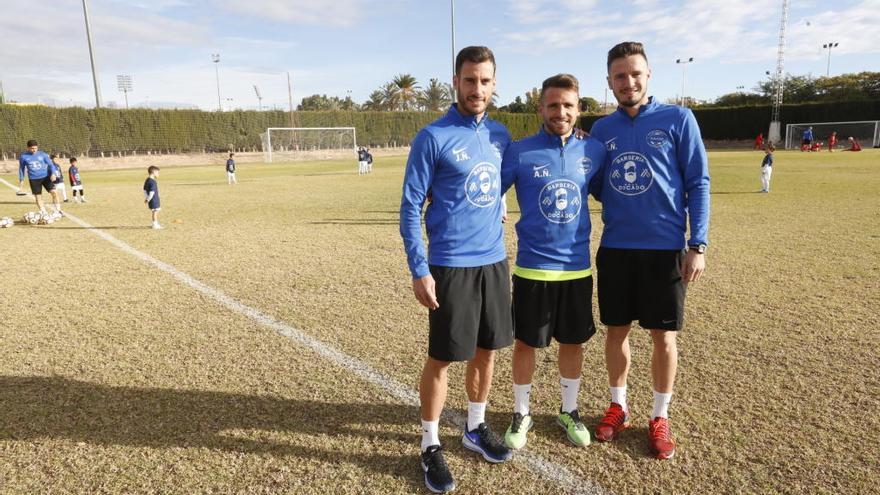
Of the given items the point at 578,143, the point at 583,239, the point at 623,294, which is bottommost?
the point at 623,294

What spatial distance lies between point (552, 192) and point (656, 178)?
1.91 ft

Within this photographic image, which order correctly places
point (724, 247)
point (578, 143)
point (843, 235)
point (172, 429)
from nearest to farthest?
point (578, 143) < point (172, 429) < point (724, 247) < point (843, 235)

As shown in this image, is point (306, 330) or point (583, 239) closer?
point (583, 239)

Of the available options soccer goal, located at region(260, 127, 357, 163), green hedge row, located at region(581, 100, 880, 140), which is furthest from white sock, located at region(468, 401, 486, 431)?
soccer goal, located at region(260, 127, 357, 163)

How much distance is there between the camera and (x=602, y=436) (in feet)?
10.7

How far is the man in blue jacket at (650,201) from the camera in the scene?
9.86 ft

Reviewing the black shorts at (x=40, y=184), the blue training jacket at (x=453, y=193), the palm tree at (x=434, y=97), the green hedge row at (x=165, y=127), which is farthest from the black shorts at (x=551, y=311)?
the palm tree at (x=434, y=97)

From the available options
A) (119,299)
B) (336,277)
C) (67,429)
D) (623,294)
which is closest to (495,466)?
(623,294)

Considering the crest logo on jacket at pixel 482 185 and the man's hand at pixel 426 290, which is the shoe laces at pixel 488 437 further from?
the crest logo on jacket at pixel 482 185

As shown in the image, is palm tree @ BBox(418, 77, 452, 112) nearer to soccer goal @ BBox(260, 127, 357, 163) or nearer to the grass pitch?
soccer goal @ BBox(260, 127, 357, 163)

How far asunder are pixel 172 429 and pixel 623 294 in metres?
2.88

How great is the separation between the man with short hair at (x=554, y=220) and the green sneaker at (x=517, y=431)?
0.49 meters

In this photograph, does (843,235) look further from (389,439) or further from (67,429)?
(67,429)

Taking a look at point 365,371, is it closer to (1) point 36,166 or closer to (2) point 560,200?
(2) point 560,200
